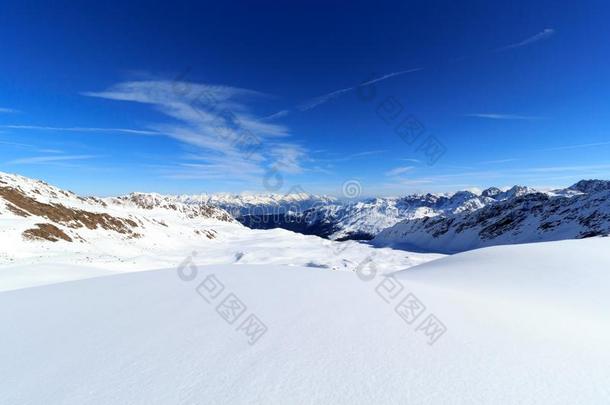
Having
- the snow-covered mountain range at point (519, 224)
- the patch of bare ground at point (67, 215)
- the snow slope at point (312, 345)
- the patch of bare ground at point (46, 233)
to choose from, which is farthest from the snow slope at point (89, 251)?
A: the snow-covered mountain range at point (519, 224)

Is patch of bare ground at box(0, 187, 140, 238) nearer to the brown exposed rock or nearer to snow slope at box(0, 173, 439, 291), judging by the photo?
snow slope at box(0, 173, 439, 291)

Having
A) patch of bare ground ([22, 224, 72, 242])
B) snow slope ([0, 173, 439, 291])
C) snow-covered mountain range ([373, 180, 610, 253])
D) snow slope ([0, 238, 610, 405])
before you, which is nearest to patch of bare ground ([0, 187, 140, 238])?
snow slope ([0, 173, 439, 291])

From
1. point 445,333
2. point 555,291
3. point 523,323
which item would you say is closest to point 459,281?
point 555,291

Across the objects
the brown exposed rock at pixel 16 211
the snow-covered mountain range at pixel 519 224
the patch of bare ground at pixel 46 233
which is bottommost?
the snow-covered mountain range at pixel 519 224

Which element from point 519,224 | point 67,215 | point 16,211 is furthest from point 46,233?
point 519,224

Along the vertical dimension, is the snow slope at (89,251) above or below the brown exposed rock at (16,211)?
below

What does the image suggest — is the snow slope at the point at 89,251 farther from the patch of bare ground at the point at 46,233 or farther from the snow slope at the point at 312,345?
the snow slope at the point at 312,345

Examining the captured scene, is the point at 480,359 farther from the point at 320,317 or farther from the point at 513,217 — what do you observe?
the point at 513,217
